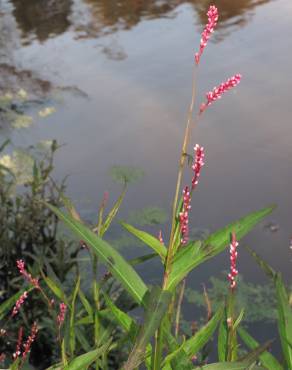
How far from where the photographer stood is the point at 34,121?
3.49 metres

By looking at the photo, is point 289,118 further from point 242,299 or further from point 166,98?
point 242,299

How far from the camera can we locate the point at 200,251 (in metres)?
0.74

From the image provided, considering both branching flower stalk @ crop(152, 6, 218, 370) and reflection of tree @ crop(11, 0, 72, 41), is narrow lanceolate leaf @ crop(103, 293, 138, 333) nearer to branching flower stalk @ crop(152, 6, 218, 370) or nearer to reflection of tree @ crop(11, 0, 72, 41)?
branching flower stalk @ crop(152, 6, 218, 370)

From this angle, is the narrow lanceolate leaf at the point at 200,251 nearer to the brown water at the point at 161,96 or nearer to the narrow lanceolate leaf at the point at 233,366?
the narrow lanceolate leaf at the point at 233,366

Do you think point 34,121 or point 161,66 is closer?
point 34,121

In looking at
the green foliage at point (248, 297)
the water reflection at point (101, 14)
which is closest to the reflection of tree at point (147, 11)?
the water reflection at point (101, 14)

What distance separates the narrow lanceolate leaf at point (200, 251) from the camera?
0.72m

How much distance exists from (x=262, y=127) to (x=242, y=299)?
1.28m

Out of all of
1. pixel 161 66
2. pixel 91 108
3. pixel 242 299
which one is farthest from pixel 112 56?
pixel 242 299

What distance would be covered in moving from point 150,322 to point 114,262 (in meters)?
0.13

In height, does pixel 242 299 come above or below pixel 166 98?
below

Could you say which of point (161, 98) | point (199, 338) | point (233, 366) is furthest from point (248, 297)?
point (161, 98)

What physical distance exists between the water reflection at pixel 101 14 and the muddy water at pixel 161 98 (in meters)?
0.01

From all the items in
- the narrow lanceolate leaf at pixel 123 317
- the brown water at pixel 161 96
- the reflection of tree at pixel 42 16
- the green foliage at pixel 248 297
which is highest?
the narrow lanceolate leaf at pixel 123 317
